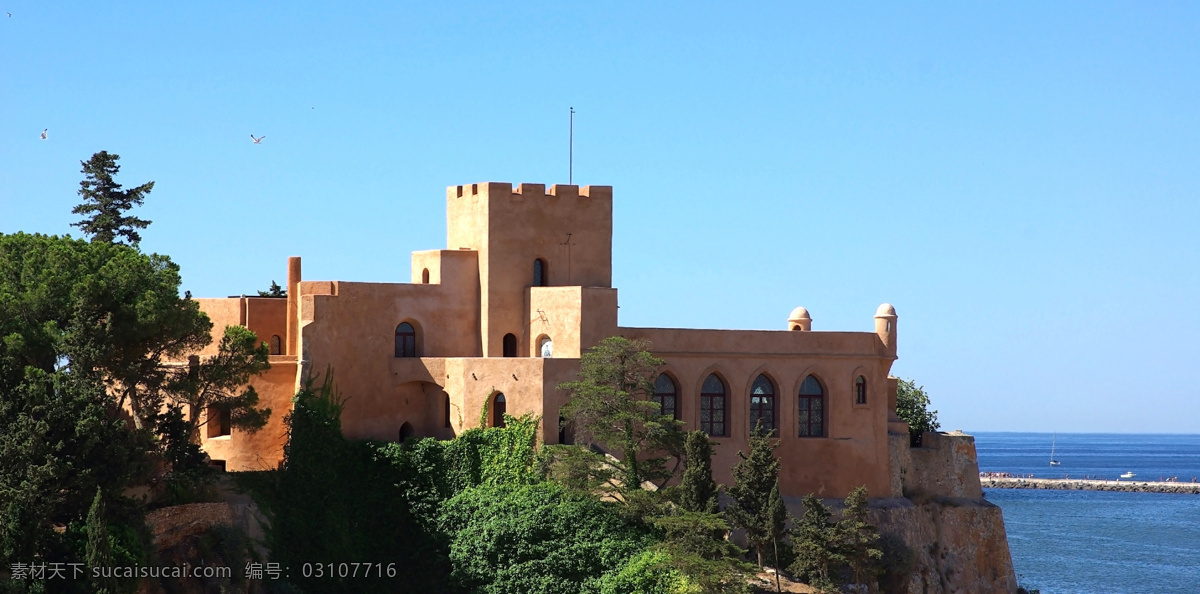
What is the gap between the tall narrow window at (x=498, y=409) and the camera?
144 ft

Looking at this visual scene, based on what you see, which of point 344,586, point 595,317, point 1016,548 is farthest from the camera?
point 1016,548

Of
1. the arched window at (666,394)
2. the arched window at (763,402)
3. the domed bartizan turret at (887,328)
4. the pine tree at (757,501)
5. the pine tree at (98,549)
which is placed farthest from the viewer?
the domed bartizan turret at (887,328)

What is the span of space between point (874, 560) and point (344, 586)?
13797 mm

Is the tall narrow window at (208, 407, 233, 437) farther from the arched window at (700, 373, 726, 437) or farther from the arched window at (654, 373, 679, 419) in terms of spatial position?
the arched window at (700, 373, 726, 437)

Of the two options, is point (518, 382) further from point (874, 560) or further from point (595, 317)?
point (874, 560)

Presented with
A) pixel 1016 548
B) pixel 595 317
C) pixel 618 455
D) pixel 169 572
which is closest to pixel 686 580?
pixel 618 455

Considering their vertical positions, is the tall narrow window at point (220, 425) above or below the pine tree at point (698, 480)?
above

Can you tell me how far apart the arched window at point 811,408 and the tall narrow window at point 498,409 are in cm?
875

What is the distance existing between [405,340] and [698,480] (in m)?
10.2

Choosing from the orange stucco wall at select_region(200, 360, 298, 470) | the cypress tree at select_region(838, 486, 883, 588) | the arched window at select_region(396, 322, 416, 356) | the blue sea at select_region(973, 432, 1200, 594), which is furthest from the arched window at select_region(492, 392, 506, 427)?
the blue sea at select_region(973, 432, 1200, 594)

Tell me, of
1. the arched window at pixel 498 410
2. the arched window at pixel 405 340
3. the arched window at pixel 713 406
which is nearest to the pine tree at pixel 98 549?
the arched window at pixel 498 410

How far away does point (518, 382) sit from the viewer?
43.3 m

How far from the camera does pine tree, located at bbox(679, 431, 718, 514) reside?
40344mm

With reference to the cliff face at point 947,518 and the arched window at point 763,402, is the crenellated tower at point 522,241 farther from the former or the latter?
the cliff face at point 947,518
